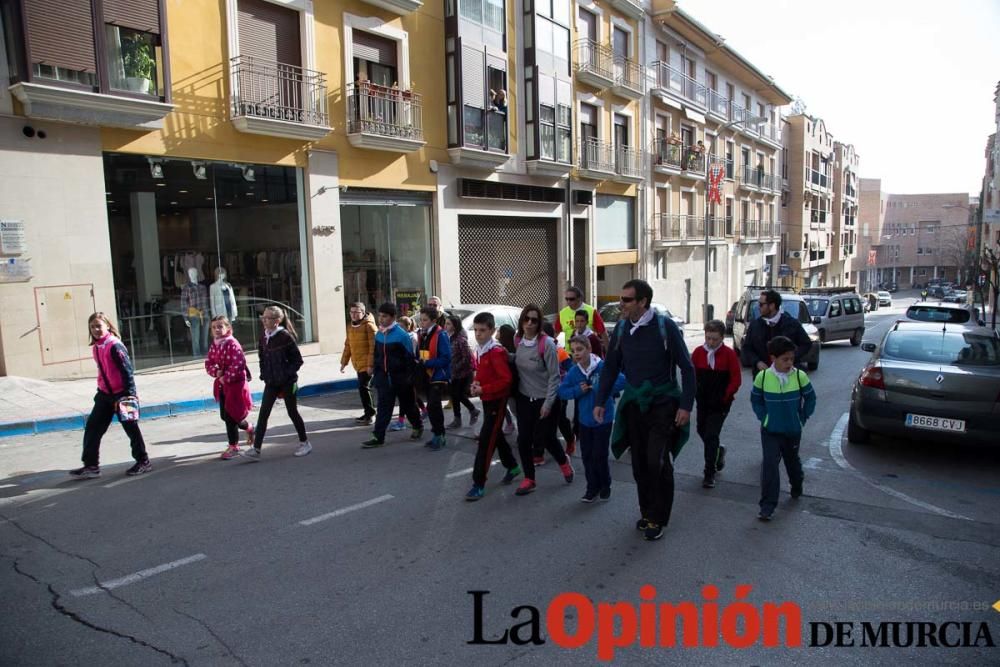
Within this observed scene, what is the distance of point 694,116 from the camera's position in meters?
31.2

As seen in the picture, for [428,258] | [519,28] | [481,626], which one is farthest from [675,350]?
[519,28]

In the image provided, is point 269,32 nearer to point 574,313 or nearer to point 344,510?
point 574,313

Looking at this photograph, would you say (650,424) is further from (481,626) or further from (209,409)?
(209,409)

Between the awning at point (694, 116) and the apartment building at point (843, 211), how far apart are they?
37.2m

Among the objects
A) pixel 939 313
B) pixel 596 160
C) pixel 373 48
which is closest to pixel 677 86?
pixel 596 160

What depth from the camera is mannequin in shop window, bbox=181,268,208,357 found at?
1315cm

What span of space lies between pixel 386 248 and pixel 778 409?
13.0 m

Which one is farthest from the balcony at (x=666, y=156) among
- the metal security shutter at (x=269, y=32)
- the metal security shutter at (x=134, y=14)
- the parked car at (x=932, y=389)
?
the parked car at (x=932, y=389)

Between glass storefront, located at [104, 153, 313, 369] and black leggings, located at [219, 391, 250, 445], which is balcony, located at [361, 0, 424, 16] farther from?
black leggings, located at [219, 391, 250, 445]

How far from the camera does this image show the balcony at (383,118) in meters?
15.4

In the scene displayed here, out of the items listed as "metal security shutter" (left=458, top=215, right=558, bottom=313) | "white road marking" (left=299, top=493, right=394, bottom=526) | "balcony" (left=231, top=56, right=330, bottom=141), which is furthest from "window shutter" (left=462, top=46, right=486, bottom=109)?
"white road marking" (left=299, top=493, right=394, bottom=526)

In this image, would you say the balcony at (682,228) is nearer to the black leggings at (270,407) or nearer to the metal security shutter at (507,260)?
the metal security shutter at (507,260)

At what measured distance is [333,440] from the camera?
8.41m

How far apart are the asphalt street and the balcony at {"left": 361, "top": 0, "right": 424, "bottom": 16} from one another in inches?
484
